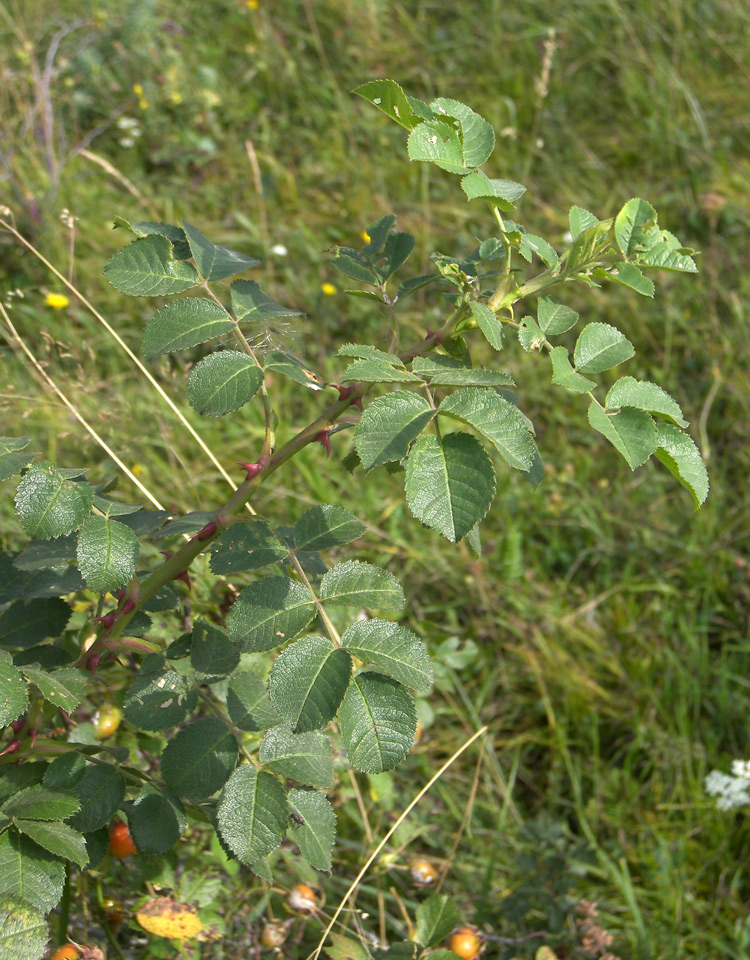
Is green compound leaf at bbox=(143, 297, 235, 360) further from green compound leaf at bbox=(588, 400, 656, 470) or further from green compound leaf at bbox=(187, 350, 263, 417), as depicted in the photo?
green compound leaf at bbox=(588, 400, 656, 470)

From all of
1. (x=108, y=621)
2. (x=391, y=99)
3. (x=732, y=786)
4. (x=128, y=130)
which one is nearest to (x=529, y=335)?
(x=391, y=99)

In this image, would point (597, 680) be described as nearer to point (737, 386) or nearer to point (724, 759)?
point (724, 759)

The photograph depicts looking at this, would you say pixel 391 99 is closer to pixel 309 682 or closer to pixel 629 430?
pixel 629 430

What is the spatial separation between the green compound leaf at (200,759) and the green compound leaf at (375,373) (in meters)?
0.49

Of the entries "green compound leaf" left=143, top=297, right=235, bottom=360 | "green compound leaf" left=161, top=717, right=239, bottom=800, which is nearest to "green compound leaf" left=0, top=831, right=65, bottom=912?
"green compound leaf" left=161, top=717, right=239, bottom=800

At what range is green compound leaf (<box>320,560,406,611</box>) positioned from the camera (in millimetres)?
937

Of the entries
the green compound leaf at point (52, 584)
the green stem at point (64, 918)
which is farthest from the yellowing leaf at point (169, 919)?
the green compound leaf at point (52, 584)

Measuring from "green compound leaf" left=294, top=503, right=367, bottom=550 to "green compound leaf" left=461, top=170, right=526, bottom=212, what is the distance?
0.41 metres

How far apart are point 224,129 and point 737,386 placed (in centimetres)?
246

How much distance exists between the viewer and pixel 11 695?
903mm

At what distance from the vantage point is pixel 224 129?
3.71 m

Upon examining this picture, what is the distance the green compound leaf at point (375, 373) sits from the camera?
0.83 metres

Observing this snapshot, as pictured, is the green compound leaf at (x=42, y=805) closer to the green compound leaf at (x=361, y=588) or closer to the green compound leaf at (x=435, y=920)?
the green compound leaf at (x=361, y=588)

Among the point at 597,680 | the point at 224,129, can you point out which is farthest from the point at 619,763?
the point at 224,129
